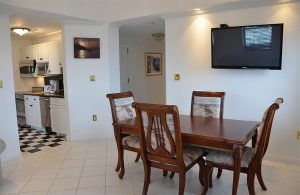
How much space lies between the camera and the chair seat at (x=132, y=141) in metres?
2.94

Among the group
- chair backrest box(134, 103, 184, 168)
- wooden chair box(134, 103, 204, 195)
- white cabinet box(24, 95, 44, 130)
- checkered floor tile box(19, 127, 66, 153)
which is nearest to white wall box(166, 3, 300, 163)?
wooden chair box(134, 103, 204, 195)

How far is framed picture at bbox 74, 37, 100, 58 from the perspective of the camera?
448 cm

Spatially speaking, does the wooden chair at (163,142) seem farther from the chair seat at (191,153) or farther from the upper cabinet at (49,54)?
the upper cabinet at (49,54)

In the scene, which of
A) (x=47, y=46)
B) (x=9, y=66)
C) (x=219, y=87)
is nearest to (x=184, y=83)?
(x=219, y=87)

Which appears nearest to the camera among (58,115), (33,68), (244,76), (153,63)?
(244,76)

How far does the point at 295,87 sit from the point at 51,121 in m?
4.38

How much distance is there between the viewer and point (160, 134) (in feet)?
7.69

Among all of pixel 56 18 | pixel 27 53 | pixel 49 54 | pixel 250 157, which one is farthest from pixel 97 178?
pixel 27 53

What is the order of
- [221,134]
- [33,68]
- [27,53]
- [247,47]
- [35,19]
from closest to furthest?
[221,134]
[247,47]
[35,19]
[33,68]
[27,53]

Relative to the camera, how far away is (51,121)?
5.14 meters

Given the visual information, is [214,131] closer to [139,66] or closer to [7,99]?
[7,99]

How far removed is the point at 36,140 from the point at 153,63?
3.78 metres

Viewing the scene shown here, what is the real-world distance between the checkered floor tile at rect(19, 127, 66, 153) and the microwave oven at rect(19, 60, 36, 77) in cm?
146

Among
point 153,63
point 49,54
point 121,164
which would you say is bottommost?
point 121,164
